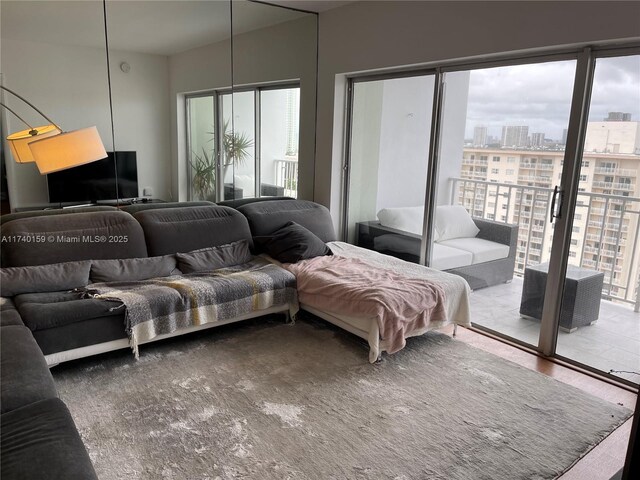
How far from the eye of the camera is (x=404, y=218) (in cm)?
451

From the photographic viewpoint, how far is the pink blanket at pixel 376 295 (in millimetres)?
3111

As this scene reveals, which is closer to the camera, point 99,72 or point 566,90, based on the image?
point 566,90

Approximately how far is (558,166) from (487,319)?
1.33m

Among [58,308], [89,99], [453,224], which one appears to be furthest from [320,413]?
[89,99]

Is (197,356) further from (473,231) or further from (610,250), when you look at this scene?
(610,250)

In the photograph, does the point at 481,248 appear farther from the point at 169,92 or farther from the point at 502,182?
the point at 169,92

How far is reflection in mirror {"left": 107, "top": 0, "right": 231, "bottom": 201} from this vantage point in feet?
12.4

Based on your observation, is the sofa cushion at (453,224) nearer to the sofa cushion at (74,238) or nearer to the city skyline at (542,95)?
the city skyline at (542,95)

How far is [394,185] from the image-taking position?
15.0ft

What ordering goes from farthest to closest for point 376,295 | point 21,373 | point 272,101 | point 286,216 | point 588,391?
point 272,101
point 286,216
point 376,295
point 588,391
point 21,373

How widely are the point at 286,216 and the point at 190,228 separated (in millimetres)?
918

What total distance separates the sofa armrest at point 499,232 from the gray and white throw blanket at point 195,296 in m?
1.60

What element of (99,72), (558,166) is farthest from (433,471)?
(99,72)

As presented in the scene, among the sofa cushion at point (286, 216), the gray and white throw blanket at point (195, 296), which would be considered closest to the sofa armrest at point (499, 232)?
the sofa cushion at point (286, 216)
